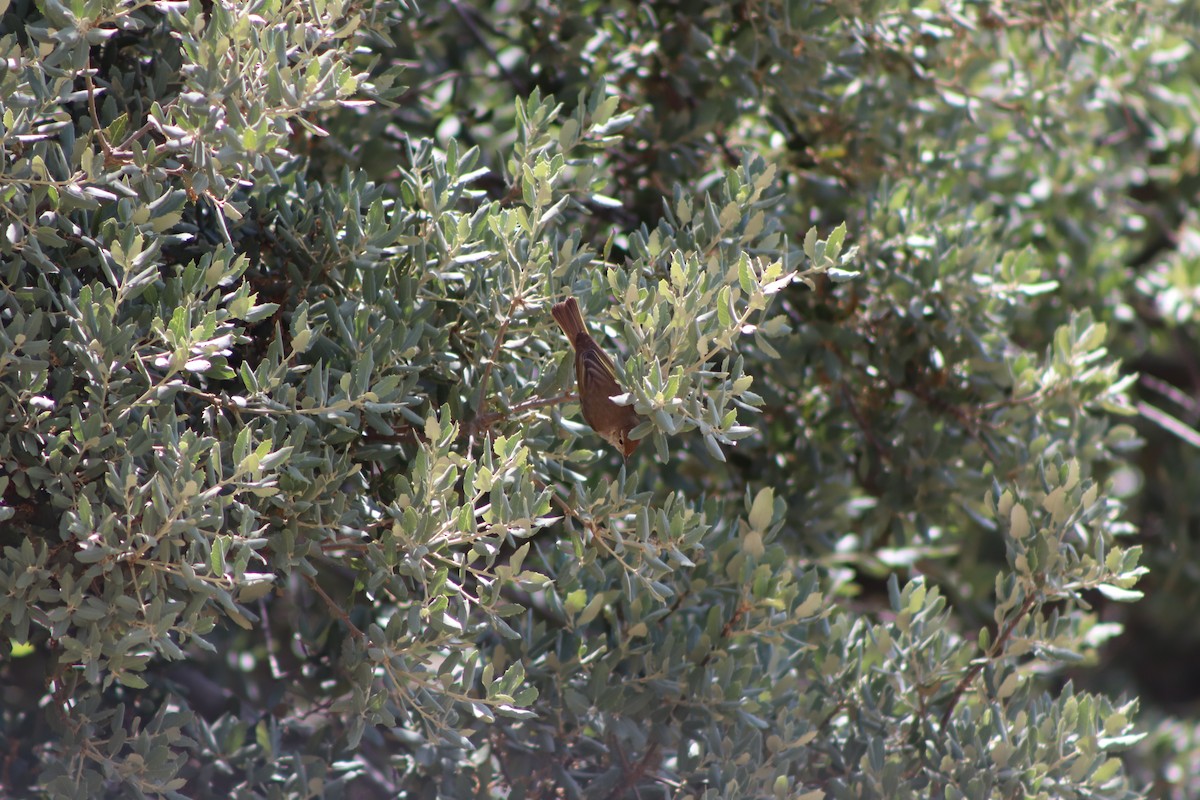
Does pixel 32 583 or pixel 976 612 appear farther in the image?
pixel 976 612

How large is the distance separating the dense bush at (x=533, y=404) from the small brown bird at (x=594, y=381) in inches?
2.9

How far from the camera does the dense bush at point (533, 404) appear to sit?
148 cm

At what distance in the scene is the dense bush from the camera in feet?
4.84

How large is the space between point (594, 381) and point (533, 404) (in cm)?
14

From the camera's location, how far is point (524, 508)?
148 cm

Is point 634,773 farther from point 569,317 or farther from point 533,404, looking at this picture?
point 569,317

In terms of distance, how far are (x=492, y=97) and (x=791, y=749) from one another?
174cm

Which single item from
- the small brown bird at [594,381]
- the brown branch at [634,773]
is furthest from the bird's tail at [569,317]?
the brown branch at [634,773]

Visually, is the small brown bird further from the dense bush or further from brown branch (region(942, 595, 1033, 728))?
brown branch (region(942, 595, 1033, 728))

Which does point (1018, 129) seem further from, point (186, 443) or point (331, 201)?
point (186, 443)

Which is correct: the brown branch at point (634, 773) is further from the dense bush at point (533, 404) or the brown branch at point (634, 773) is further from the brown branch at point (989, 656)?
the brown branch at point (989, 656)

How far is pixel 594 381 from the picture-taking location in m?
1.58

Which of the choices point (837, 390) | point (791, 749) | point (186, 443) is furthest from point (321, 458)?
point (837, 390)

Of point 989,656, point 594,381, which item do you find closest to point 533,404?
point 594,381
